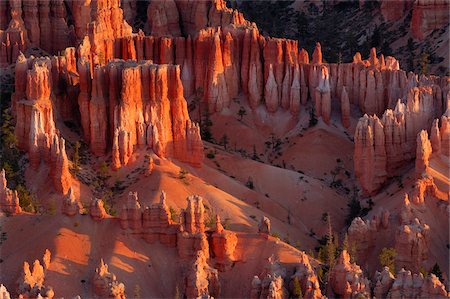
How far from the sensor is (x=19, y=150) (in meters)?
75.0

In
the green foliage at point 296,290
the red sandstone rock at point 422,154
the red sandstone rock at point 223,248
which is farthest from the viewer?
the red sandstone rock at point 422,154

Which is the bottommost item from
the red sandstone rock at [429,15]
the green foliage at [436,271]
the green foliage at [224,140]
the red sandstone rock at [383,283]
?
the green foliage at [436,271]

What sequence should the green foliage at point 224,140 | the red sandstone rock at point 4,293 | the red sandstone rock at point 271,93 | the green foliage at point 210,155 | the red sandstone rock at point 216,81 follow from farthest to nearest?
the red sandstone rock at point 271,93
the red sandstone rock at point 216,81
the green foliage at point 224,140
the green foliage at point 210,155
the red sandstone rock at point 4,293

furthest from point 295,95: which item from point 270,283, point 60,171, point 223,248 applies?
point 270,283

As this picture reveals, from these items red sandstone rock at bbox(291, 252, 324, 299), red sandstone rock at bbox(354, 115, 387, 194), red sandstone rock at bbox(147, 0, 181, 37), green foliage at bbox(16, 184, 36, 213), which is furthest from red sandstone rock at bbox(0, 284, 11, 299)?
red sandstone rock at bbox(147, 0, 181, 37)

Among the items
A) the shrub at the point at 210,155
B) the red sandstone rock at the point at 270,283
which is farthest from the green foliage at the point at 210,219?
the shrub at the point at 210,155

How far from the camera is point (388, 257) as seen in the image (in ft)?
225

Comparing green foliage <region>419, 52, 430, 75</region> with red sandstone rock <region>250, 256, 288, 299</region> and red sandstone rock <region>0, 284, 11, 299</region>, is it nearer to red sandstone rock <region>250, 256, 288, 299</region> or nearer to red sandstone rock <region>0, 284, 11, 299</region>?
red sandstone rock <region>250, 256, 288, 299</region>

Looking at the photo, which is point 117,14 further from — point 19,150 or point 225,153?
point 19,150

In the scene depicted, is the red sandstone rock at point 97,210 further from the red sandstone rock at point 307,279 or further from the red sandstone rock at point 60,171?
the red sandstone rock at point 307,279

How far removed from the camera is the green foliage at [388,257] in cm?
6844

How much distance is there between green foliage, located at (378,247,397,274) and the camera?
6844cm

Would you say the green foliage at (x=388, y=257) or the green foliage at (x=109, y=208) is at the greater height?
the green foliage at (x=109, y=208)

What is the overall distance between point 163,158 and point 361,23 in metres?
49.2
